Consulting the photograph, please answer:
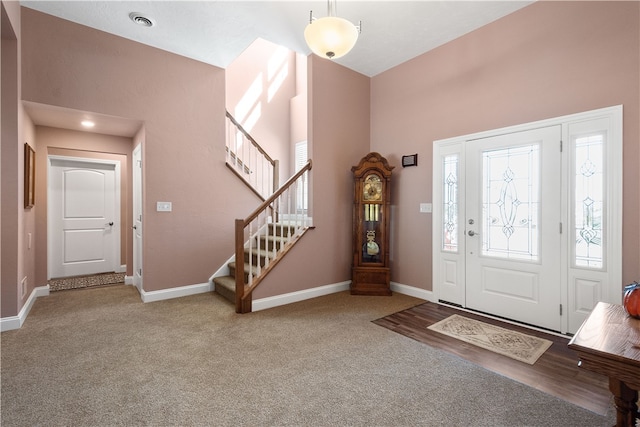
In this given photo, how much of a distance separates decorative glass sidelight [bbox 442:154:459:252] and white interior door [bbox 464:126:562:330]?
0.53 feet

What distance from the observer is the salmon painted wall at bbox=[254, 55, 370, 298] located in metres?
4.07

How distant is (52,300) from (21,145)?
2027 mm

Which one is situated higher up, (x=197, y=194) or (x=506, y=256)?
(x=197, y=194)

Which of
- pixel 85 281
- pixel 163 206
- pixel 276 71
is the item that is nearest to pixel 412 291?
pixel 163 206

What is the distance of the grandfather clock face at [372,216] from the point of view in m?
4.26

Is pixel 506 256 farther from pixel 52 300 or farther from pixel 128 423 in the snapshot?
pixel 52 300

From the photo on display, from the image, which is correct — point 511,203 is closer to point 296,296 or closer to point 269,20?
point 296,296

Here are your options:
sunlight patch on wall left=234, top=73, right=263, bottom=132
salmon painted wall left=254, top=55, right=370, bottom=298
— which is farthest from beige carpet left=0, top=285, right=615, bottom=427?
sunlight patch on wall left=234, top=73, right=263, bottom=132

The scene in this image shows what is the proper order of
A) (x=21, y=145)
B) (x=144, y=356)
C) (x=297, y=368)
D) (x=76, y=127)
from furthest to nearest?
(x=76, y=127), (x=21, y=145), (x=144, y=356), (x=297, y=368)

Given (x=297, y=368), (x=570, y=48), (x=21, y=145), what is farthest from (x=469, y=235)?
(x=21, y=145)

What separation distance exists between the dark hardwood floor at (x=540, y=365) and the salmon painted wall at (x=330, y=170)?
1.21m

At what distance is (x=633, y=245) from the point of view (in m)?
2.53

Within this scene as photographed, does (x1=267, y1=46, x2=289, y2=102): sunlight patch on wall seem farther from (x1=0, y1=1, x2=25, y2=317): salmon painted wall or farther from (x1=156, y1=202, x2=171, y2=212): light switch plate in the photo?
(x1=0, y1=1, x2=25, y2=317): salmon painted wall

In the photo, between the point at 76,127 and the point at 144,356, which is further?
the point at 76,127
